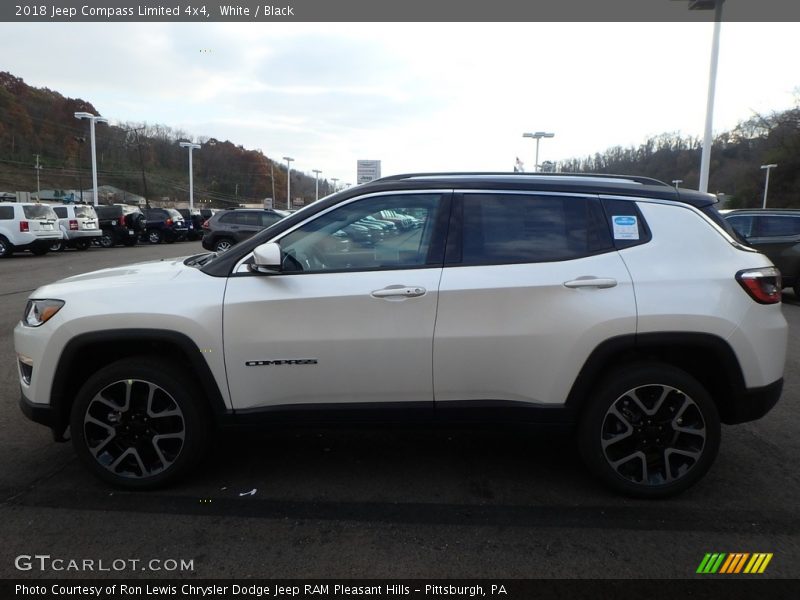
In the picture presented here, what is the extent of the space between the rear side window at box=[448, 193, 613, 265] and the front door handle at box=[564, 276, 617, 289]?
0.53ft

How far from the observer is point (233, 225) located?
2186 cm

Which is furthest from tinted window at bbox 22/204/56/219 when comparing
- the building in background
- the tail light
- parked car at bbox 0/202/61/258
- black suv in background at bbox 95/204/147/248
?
the tail light

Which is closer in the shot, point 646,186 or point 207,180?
point 646,186

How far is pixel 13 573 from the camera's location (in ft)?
8.76

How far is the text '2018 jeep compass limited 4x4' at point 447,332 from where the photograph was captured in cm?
326

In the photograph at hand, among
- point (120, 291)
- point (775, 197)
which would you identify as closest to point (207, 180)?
point (775, 197)

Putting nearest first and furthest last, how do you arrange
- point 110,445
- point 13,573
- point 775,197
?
1. point 13,573
2. point 110,445
3. point 775,197

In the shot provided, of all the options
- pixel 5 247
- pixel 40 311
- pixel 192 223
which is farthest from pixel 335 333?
pixel 192 223

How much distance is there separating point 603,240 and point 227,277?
2.19 meters

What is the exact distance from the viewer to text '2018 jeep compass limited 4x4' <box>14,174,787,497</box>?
10.7ft

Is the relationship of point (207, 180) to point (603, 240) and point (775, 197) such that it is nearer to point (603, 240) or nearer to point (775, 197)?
point (775, 197)

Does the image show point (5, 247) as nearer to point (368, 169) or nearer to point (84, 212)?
point (84, 212)

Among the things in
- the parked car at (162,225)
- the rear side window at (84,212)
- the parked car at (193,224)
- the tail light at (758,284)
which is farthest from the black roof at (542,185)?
the parked car at (193,224)

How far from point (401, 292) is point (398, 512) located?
122 centimetres
